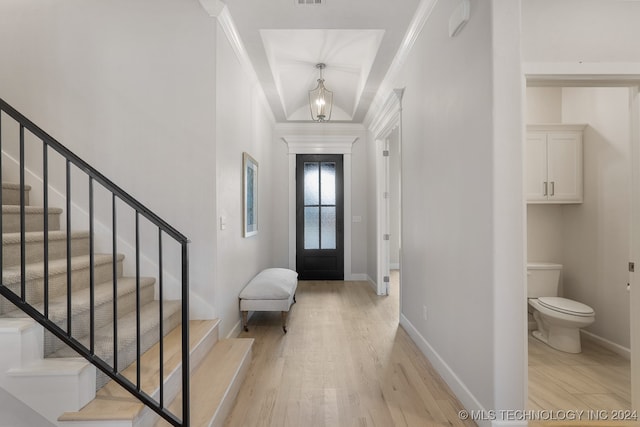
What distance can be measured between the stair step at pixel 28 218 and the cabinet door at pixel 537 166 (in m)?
3.99

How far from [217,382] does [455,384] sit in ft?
4.95

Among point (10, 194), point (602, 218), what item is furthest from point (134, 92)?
point (602, 218)

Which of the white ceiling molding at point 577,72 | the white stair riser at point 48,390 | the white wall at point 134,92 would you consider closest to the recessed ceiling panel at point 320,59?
the white wall at point 134,92

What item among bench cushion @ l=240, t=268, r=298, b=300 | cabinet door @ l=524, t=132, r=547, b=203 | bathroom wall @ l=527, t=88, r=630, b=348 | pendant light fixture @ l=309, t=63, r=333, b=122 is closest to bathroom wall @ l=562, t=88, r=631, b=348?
bathroom wall @ l=527, t=88, r=630, b=348

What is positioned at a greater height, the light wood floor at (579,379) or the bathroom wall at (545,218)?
the bathroom wall at (545,218)

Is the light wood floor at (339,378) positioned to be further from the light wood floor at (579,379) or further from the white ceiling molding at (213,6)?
the white ceiling molding at (213,6)

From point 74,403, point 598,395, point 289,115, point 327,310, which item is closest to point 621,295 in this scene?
point 598,395

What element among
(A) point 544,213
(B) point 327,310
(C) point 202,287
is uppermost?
(A) point 544,213

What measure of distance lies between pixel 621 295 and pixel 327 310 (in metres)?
2.87

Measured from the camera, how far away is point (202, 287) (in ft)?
9.08

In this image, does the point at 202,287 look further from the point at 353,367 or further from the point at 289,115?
the point at 289,115

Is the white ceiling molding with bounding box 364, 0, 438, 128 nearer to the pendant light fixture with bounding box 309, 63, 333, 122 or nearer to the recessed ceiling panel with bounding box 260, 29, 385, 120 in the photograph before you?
the recessed ceiling panel with bounding box 260, 29, 385, 120

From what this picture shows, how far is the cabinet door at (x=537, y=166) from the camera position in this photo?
3424 mm

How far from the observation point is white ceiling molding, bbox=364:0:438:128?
270 centimetres
